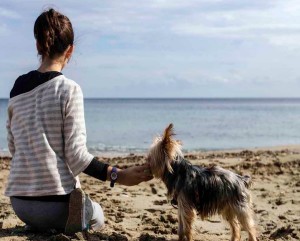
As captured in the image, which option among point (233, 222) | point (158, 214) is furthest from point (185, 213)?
point (158, 214)

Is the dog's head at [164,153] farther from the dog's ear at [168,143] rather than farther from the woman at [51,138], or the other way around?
the woman at [51,138]

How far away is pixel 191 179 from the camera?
5.07 meters

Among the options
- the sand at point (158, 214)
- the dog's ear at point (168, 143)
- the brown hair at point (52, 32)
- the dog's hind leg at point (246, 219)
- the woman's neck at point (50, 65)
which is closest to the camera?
the brown hair at point (52, 32)

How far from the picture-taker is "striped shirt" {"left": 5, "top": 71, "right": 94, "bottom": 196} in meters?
4.57

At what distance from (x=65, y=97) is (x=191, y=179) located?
1462mm

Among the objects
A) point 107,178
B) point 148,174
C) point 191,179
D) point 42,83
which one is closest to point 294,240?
point 191,179

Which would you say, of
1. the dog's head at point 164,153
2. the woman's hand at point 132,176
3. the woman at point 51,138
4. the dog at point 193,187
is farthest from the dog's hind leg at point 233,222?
the woman at point 51,138

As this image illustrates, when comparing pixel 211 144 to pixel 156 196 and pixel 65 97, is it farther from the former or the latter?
pixel 65 97

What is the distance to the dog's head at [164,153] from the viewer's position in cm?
500

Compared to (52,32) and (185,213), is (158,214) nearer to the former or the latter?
(185,213)

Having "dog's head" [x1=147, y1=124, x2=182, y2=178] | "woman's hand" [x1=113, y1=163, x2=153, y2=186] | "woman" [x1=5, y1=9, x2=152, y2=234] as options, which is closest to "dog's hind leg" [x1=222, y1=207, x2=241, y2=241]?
"dog's head" [x1=147, y1=124, x2=182, y2=178]

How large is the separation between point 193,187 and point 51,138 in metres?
1.46

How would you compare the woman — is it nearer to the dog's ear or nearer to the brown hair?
the brown hair

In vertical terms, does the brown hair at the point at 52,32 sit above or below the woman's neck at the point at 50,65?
above
